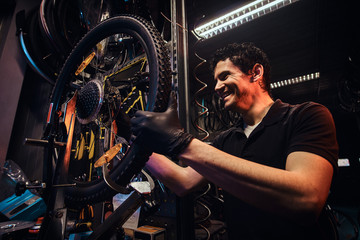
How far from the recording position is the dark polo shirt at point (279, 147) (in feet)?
2.44

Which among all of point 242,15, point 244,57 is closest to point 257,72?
point 244,57

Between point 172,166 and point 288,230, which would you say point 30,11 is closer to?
point 172,166

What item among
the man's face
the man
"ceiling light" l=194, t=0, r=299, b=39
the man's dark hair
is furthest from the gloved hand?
"ceiling light" l=194, t=0, r=299, b=39

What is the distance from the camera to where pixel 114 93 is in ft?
3.08

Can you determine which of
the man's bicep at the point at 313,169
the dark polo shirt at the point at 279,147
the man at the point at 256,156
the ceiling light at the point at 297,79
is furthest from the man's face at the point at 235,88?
the ceiling light at the point at 297,79

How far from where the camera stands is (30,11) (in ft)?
7.54

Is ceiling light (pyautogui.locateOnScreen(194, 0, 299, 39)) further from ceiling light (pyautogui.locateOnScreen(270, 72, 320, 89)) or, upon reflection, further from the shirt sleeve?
ceiling light (pyautogui.locateOnScreen(270, 72, 320, 89))

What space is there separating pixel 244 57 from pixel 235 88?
282 millimetres

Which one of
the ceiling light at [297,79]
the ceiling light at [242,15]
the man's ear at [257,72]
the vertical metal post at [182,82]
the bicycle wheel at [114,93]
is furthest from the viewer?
the ceiling light at [297,79]

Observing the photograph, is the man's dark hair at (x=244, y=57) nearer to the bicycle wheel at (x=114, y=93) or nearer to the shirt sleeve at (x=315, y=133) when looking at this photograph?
the shirt sleeve at (x=315, y=133)

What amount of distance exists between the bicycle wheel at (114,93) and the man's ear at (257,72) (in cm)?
77

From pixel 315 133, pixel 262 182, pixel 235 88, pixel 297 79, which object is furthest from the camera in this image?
pixel 297 79

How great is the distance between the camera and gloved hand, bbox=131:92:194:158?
60 centimetres

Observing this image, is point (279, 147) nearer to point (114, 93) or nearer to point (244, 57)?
point (244, 57)
